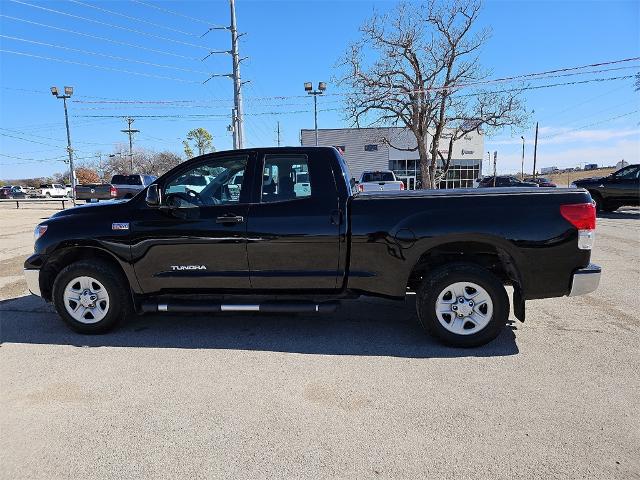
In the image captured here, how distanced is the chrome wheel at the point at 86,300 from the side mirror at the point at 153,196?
1.02m

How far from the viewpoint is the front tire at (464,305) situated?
4.18m

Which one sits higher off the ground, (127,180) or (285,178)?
(285,178)

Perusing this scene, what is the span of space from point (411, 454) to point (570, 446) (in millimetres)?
972

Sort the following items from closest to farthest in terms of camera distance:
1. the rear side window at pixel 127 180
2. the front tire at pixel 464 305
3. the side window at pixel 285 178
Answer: the front tire at pixel 464 305 < the side window at pixel 285 178 < the rear side window at pixel 127 180

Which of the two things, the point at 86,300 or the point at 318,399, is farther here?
the point at 86,300

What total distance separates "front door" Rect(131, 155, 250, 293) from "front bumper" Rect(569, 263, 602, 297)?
307 centimetres

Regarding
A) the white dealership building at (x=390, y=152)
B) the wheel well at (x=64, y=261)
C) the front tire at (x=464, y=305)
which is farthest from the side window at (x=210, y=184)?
the white dealership building at (x=390, y=152)

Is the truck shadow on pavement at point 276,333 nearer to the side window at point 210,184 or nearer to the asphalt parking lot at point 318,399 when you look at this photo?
the asphalt parking lot at point 318,399

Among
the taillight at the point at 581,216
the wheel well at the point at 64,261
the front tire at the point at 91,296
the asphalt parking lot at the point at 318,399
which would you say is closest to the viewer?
the asphalt parking lot at the point at 318,399

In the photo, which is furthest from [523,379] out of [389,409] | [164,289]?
[164,289]

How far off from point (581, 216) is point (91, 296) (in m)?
4.81

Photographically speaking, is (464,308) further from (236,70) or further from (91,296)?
(236,70)

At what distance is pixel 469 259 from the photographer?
14.7ft

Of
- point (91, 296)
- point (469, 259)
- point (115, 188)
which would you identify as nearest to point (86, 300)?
point (91, 296)
